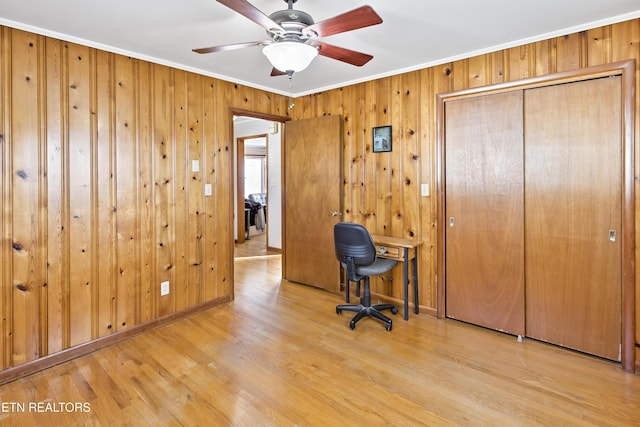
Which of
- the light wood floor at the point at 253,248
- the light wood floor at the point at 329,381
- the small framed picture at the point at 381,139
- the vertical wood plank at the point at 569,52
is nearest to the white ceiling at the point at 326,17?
the vertical wood plank at the point at 569,52

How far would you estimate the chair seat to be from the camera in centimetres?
304

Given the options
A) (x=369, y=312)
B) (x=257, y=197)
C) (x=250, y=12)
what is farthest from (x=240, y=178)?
(x=250, y=12)

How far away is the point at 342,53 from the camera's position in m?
2.13

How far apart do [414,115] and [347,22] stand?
1.84 m

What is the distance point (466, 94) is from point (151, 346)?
3.38 metres

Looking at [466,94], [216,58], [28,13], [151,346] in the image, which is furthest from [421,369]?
[28,13]

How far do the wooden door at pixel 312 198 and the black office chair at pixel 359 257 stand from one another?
0.86 meters

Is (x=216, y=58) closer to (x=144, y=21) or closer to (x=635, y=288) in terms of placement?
(x=144, y=21)

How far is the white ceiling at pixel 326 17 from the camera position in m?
2.15

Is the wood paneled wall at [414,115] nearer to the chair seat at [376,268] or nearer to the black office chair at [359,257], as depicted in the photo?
the chair seat at [376,268]

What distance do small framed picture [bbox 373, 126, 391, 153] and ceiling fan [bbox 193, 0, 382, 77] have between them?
148cm

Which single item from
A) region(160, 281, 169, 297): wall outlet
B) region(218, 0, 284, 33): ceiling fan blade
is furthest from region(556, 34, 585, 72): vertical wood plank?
region(160, 281, 169, 297): wall outlet

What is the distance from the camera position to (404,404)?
2.04m

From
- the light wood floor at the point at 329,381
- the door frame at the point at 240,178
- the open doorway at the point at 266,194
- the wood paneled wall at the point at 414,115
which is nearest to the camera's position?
the light wood floor at the point at 329,381
